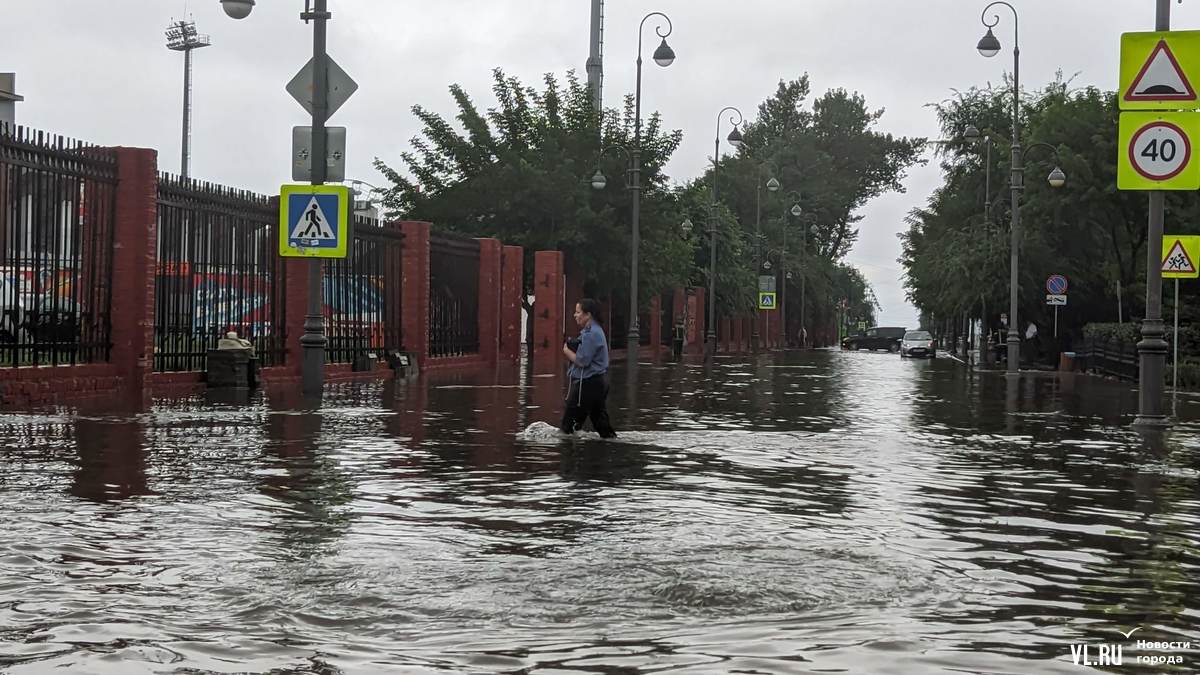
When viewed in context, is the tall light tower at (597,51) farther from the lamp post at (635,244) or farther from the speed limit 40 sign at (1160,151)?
the speed limit 40 sign at (1160,151)

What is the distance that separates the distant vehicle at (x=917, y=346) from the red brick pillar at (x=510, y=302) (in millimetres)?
33482

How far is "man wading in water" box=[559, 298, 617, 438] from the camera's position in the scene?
15.5m

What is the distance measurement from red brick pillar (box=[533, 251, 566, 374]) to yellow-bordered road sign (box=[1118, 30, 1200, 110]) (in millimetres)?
28616

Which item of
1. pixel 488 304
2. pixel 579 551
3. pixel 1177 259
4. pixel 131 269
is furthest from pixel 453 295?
pixel 579 551

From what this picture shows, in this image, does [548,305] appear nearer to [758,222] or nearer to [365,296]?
[365,296]

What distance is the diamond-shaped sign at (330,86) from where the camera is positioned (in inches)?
851

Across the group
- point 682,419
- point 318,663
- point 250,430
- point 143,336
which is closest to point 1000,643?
point 318,663

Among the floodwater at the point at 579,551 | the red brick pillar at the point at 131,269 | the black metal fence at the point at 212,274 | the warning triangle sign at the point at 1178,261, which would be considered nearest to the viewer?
the floodwater at the point at 579,551

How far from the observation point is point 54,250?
20375 millimetres

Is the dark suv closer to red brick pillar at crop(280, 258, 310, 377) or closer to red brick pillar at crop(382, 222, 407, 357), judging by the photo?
red brick pillar at crop(382, 222, 407, 357)

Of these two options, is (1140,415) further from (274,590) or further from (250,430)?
(274,590)

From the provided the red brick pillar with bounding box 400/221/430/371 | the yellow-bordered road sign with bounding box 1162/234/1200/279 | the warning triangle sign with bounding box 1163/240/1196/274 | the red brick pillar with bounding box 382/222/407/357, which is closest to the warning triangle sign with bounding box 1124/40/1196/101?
the yellow-bordered road sign with bounding box 1162/234/1200/279

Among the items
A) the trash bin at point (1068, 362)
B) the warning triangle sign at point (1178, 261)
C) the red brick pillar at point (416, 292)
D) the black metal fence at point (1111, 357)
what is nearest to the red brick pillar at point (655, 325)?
the trash bin at point (1068, 362)

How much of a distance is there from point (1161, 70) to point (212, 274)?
48.6 ft
